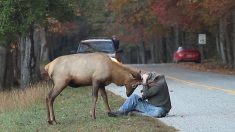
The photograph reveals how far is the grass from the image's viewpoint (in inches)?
481

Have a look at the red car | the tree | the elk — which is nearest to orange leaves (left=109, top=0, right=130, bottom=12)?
the red car

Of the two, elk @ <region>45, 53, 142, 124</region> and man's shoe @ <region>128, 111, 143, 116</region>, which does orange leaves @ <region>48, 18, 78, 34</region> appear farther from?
elk @ <region>45, 53, 142, 124</region>

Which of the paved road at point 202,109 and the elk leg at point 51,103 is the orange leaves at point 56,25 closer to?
the paved road at point 202,109

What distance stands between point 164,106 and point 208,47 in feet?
165

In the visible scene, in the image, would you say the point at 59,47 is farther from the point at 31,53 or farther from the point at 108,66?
the point at 108,66

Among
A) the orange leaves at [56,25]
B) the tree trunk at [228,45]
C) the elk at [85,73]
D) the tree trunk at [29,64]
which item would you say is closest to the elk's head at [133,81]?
the elk at [85,73]

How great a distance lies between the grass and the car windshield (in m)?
6.27

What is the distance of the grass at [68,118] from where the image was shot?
40.1 ft

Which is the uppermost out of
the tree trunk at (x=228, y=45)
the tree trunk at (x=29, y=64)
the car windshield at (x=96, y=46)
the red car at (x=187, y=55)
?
the car windshield at (x=96, y=46)

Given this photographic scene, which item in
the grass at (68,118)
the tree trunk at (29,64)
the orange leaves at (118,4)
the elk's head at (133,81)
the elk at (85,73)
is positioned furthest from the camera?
the orange leaves at (118,4)

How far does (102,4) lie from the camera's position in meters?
64.1

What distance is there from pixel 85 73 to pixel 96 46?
45.4ft

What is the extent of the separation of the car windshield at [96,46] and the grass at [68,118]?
627 cm

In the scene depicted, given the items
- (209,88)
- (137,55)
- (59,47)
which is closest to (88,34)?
(59,47)
